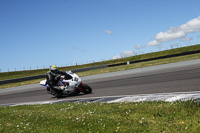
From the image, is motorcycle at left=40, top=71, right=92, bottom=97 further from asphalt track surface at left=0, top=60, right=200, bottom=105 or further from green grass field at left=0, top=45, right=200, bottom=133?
green grass field at left=0, top=45, right=200, bottom=133

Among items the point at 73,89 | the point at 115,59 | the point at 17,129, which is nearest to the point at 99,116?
the point at 17,129

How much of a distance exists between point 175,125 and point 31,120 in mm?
4319

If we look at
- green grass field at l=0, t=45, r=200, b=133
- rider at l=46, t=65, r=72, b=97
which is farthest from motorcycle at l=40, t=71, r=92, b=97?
green grass field at l=0, t=45, r=200, b=133

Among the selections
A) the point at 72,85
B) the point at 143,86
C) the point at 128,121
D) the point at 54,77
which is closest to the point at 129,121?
the point at 128,121

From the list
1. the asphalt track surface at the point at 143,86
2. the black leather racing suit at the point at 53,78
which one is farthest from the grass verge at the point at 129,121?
the black leather racing suit at the point at 53,78

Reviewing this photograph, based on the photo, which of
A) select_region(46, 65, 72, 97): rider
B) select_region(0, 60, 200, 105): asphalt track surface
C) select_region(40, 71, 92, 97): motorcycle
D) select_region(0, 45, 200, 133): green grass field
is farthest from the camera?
select_region(46, 65, 72, 97): rider

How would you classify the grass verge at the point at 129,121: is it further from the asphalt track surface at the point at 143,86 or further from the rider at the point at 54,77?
the rider at the point at 54,77

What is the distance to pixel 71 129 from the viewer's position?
218 inches

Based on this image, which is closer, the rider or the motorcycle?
the motorcycle

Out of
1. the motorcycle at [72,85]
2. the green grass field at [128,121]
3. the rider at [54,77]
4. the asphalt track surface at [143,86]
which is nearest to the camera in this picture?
the green grass field at [128,121]

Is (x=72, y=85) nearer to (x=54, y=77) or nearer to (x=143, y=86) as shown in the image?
(x=54, y=77)

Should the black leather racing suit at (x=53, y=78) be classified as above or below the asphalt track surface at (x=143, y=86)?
above

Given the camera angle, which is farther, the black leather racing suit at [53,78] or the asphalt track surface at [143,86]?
the black leather racing suit at [53,78]

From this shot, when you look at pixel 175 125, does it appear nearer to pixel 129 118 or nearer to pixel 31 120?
pixel 129 118
